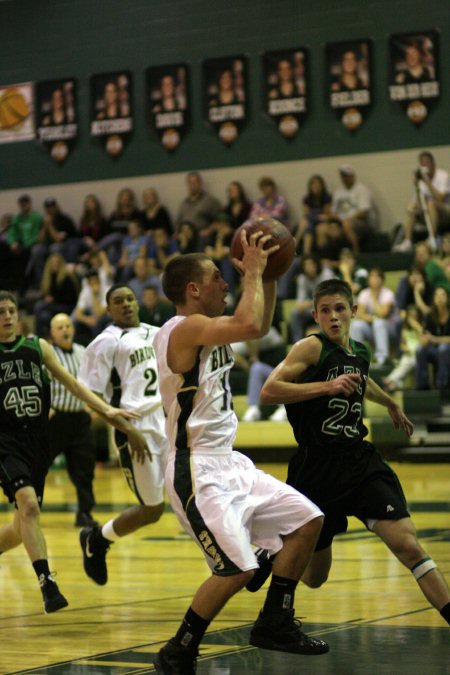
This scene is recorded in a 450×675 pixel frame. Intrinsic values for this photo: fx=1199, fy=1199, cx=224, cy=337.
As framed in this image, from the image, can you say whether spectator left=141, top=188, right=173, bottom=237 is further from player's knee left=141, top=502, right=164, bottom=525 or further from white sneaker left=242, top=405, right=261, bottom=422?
player's knee left=141, top=502, right=164, bottom=525

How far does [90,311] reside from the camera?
15141mm

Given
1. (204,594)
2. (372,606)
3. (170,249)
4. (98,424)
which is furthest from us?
(170,249)

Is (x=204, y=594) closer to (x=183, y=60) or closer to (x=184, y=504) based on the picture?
(x=184, y=504)

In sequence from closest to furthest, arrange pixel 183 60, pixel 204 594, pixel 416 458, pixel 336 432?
pixel 204 594 < pixel 336 432 < pixel 416 458 < pixel 183 60

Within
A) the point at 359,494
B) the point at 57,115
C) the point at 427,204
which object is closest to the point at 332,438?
the point at 359,494

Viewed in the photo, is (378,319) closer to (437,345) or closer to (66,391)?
(437,345)

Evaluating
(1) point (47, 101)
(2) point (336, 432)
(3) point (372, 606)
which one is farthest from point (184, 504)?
(1) point (47, 101)

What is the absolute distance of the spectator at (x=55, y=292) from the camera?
15.4 metres

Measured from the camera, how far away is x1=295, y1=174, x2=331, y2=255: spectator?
14.7m

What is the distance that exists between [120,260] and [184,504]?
1176 centimetres

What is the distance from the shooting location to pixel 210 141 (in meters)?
16.9

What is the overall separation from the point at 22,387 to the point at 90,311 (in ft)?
30.1

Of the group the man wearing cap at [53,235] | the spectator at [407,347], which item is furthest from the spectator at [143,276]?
the spectator at [407,347]

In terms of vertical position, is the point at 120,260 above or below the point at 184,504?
above
